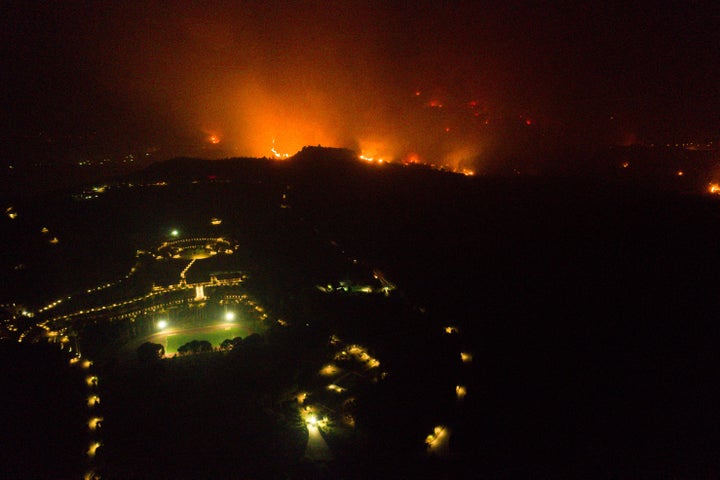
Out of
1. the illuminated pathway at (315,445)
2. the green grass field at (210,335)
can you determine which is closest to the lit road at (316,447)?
the illuminated pathway at (315,445)

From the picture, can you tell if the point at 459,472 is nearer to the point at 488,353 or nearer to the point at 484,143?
the point at 488,353

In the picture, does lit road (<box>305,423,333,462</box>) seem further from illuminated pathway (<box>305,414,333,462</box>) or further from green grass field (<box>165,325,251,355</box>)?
green grass field (<box>165,325,251,355</box>)

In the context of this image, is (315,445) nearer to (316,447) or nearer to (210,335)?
(316,447)

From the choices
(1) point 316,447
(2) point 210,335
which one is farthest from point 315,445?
(2) point 210,335

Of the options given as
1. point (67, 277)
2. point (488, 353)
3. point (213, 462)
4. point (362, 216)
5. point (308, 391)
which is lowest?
point (213, 462)

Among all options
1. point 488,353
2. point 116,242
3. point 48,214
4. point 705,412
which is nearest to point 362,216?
point 488,353

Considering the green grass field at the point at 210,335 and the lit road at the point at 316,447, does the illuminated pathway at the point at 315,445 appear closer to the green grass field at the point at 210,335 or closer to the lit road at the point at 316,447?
the lit road at the point at 316,447

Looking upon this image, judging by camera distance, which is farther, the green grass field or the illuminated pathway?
the green grass field

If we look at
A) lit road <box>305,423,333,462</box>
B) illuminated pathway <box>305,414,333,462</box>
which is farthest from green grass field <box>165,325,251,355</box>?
lit road <box>305,423,333,462</box>
